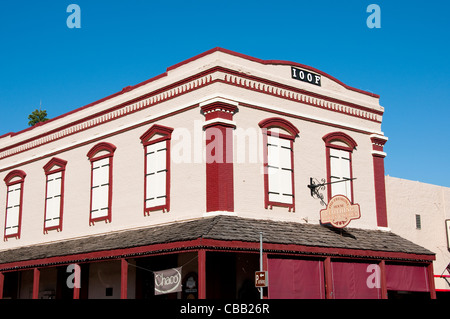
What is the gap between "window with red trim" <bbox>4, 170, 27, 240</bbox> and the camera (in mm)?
29578

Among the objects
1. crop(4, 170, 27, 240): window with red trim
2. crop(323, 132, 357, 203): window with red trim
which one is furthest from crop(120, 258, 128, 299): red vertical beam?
crop(4, 170, 27, 240): window with red trim

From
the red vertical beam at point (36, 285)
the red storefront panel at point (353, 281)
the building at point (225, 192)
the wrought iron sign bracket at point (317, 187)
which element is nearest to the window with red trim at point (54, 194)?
the building at point (225, 192)

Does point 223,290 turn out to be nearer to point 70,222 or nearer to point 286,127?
point 286,127

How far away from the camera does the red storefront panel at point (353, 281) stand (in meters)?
20.8

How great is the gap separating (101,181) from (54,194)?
366 cm

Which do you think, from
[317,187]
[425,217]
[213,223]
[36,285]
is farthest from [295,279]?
[425,217]

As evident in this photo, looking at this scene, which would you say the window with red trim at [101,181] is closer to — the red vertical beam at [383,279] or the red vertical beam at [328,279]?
the red vertical beam at [328,279]

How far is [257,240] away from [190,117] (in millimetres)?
5518

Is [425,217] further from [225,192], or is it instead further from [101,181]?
[101,181]

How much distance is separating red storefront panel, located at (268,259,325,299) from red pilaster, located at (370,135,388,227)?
222 inches

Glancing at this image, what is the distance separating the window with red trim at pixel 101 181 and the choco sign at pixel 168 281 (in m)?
5.37

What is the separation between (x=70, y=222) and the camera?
86.0ft

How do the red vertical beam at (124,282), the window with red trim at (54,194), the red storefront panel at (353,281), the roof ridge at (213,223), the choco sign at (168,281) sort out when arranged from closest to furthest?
the roof ridge at (213,223), the choco sign at (168,281), the red vertical beam at (124,282), the red storefront panel at (353,281), the window with red trim at (54,194)
